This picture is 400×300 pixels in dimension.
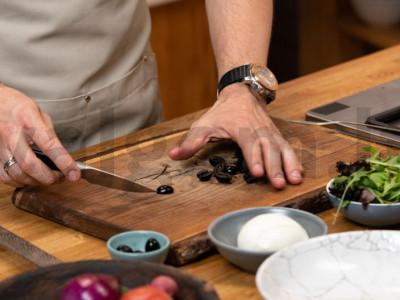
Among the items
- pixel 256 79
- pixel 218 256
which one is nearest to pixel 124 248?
pixel 218 256

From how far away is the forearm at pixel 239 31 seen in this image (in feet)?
6.38

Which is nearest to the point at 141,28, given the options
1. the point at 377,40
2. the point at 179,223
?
the point at 179,223

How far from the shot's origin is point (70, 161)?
1.54m

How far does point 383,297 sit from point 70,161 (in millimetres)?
579

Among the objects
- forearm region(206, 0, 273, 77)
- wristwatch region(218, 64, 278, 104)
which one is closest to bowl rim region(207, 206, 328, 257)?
wristwatch region(218, 64, 278, 104)

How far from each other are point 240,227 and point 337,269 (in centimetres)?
17

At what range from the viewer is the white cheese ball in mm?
1303

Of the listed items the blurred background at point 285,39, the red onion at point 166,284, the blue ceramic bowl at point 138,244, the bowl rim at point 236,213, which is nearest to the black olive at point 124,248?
the blue ceramic bowl at point 138,244

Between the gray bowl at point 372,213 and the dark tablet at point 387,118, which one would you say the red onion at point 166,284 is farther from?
the dark tablet at point 387,118

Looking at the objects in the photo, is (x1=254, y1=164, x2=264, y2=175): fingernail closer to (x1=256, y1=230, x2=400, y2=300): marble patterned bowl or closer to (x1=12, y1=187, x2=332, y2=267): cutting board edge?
(x1=12, y1=187, x2=332, y2=267): cutting board edge

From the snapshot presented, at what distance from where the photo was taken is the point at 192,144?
1688 millimetres

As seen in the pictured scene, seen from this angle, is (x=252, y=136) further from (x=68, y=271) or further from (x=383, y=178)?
(x=68, y=271)

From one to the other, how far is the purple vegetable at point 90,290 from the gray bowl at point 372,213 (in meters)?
0.52

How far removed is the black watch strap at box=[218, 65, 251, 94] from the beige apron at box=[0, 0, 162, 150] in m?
0.23
